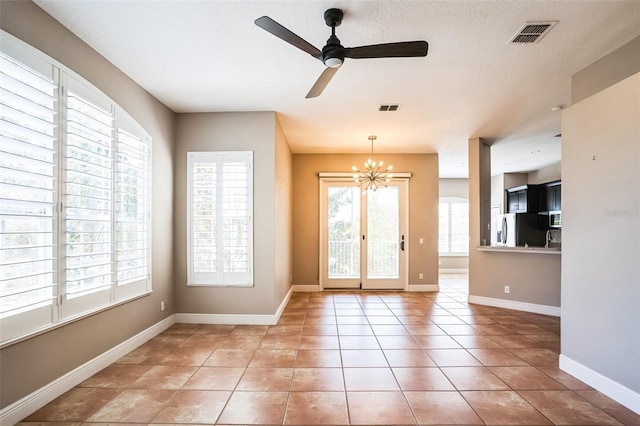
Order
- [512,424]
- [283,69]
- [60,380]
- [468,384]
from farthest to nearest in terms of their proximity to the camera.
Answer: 1. [283,69]
2. [468,384]
3. [60,380]
4. [512,424]

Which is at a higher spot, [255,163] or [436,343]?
[255,163]

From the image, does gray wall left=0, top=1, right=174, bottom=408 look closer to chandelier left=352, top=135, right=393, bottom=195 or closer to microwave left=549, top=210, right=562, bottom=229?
chandelier left=352, top=135, right=393, bottom=195

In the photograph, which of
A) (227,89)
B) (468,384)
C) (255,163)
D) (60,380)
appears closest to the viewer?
(60,380)

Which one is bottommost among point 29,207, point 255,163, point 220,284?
point 220,284

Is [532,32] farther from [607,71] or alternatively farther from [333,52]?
[333,52]

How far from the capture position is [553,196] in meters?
6.55

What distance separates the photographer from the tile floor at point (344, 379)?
2121mm

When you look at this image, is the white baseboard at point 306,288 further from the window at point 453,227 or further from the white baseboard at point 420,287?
the window at point 453,227

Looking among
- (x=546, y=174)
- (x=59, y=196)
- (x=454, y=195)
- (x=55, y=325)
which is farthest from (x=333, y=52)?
(x=546, y=174)

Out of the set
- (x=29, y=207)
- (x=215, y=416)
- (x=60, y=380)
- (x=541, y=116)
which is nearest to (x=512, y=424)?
(x=215, y=416)

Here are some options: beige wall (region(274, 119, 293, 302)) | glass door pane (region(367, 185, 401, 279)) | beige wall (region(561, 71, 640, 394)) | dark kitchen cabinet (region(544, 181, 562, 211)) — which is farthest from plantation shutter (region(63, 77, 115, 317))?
dark kitchen cabinet (region(544, 181, 562, 211))

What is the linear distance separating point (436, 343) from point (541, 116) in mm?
3418

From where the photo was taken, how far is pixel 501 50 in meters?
2.58

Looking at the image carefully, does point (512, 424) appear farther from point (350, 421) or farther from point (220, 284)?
point (220, 284)
